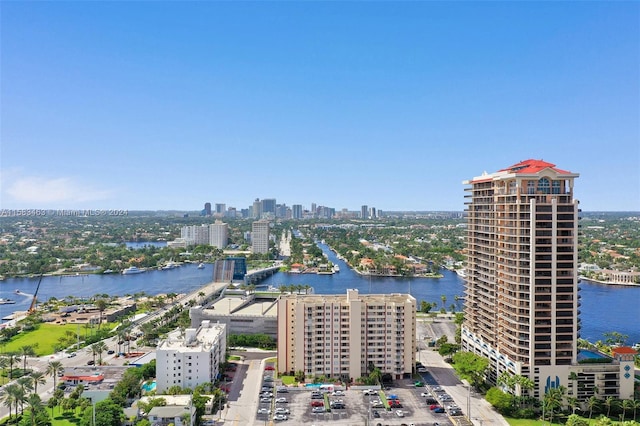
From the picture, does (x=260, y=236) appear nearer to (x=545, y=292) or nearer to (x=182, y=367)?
(x=182, y=367)

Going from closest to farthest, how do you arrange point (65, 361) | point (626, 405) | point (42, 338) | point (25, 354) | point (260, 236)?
point (626, 405) < point (25, 354) < point (65, 361) < point (42, 338) < point (260, 236)

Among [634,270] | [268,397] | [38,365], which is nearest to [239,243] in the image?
[634,270]

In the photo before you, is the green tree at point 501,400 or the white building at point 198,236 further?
the white building at point 198,236

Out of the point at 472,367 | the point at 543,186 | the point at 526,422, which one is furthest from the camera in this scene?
the point at 472,367

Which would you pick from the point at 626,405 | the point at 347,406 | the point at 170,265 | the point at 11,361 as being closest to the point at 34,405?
the point at 11,361

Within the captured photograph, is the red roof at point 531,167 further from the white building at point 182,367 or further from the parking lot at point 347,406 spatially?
the white building at point 182,367

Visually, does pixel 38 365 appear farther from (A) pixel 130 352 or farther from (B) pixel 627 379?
(B) pixel 627 379

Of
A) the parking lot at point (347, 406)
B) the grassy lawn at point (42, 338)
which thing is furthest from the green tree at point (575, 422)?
the grassy lawn at point (42, 338)
